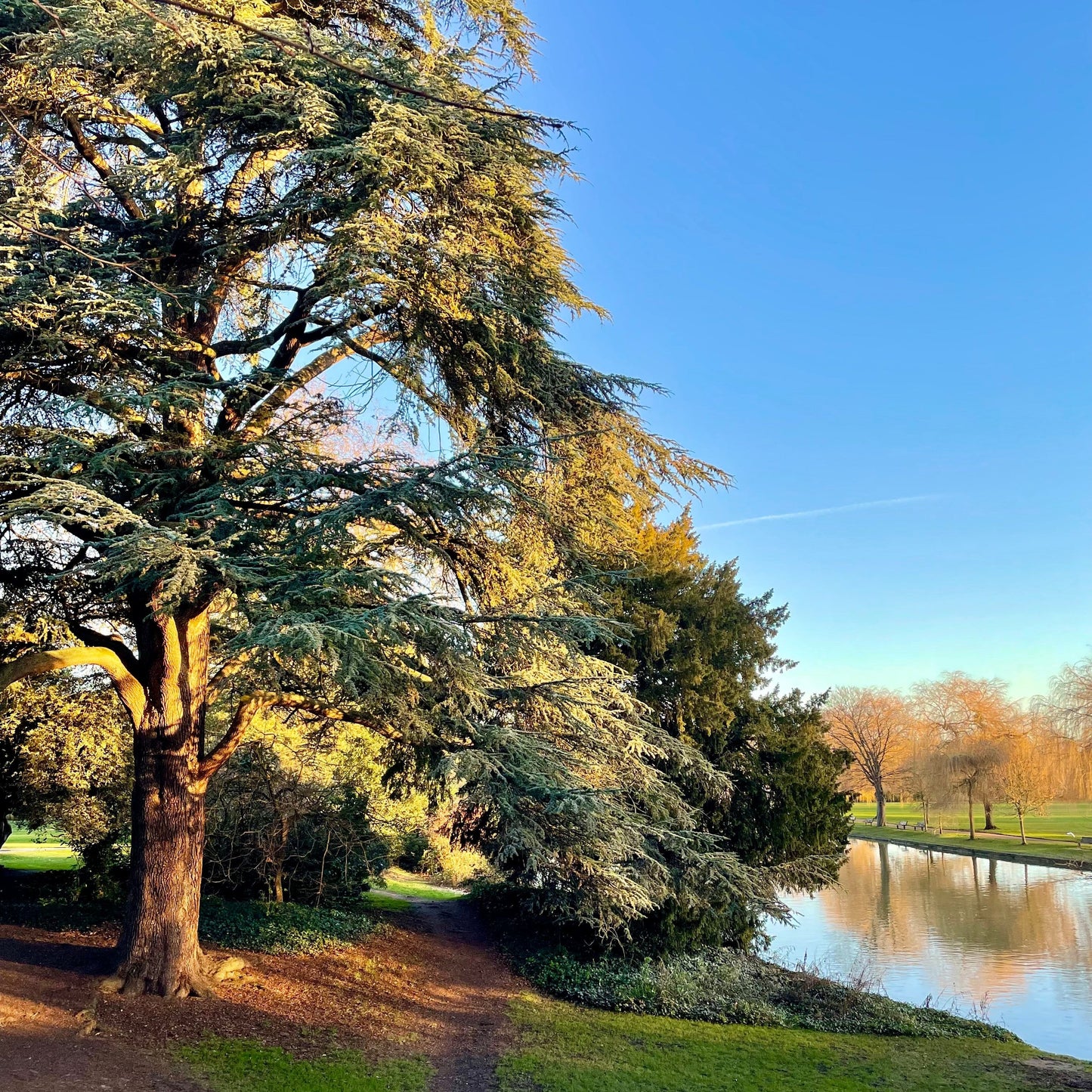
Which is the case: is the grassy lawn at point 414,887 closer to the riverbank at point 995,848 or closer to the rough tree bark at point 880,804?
the riverbank at point 995,848

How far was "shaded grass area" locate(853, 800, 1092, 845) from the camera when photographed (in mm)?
38312

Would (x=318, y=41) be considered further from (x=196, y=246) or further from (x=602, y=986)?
(x=602, y=986)

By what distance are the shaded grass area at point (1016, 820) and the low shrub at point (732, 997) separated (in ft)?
92.8

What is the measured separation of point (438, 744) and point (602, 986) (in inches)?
183

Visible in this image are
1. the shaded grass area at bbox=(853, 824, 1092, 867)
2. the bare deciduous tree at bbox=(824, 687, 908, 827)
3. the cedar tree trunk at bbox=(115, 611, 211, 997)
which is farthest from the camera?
the bare deciduous tree at bbox=(824, 687, 908, 827)

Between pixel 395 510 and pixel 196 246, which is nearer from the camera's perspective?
pixel 395 510

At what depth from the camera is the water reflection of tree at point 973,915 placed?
15.4 m

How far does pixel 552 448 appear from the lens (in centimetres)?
823

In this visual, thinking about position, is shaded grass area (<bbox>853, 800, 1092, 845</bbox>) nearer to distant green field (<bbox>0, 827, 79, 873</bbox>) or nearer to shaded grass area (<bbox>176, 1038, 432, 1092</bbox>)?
distant green field (<bbox>0, 827, 79, 873</bbox>)

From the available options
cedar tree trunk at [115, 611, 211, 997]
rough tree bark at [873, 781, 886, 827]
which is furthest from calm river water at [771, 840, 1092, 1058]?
rough tree bark at [873, 781, 886, 827]

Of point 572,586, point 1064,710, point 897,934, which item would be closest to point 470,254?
point 572,586

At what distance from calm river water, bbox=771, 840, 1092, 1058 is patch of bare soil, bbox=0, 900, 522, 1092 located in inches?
261

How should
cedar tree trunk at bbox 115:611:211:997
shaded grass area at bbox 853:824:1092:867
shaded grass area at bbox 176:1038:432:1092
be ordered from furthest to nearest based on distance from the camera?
shaded grass area at bbox 853:824:1092:867, cedar tree trunk at bbox 115:611:211:997, shaded grass area at bbox 176:1038:432:1092

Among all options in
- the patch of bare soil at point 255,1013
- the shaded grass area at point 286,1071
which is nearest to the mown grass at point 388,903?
the patch of bare soil at point 255,1013
